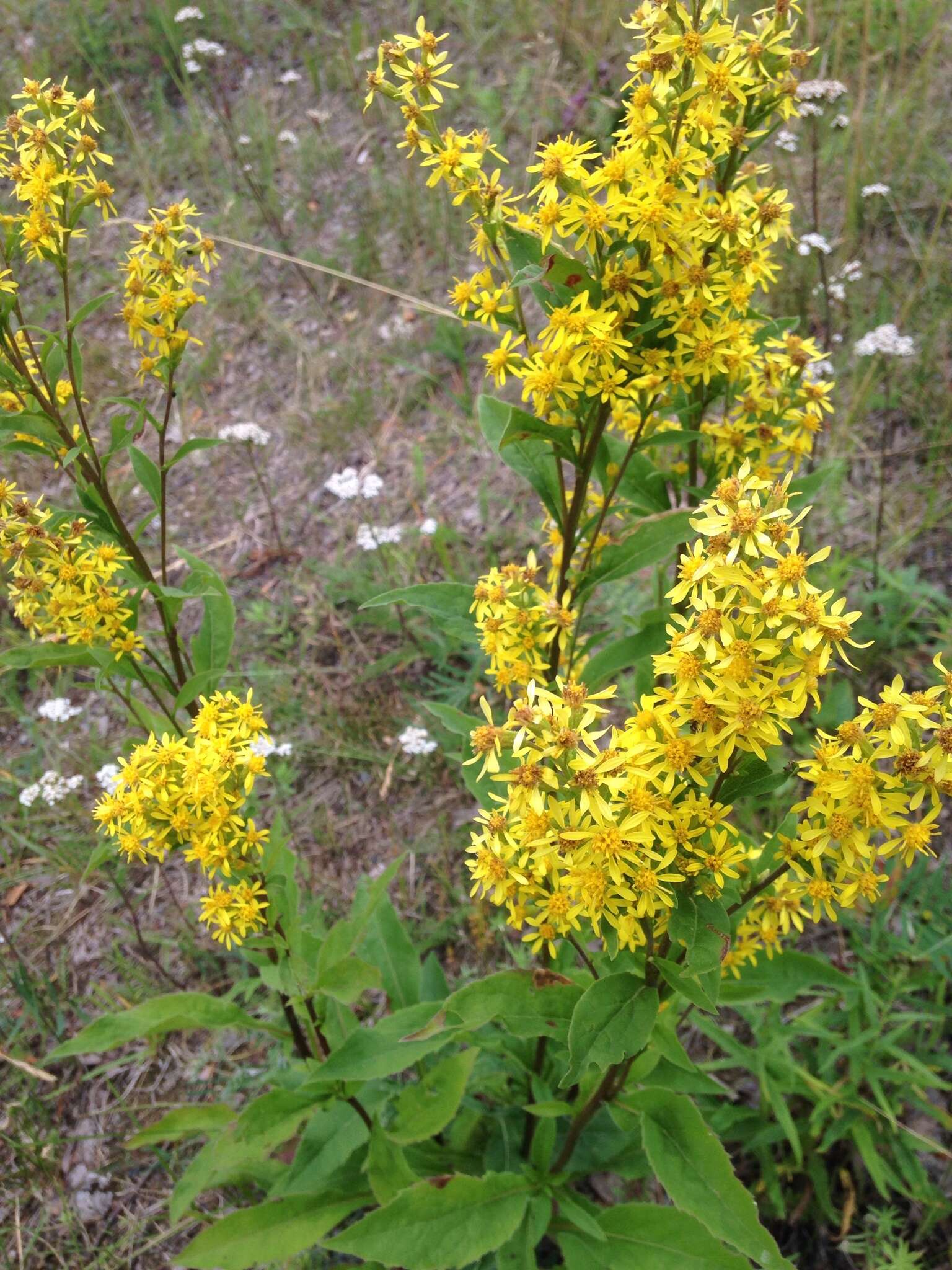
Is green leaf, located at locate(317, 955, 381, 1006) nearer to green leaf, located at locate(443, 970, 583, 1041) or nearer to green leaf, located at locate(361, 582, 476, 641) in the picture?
green leaf, located at locate(443, 970, 583, 1041)

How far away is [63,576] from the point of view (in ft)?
7.49

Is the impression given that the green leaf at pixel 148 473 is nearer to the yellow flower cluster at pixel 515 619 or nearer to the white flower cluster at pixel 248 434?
the yellow flower cluster at pixel 515 619

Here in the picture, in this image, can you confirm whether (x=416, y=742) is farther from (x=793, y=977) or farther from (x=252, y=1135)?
(x=793, y=977)

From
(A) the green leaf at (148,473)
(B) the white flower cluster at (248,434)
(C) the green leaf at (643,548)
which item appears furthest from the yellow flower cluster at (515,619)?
(B) the white flower cluster at (248,434)

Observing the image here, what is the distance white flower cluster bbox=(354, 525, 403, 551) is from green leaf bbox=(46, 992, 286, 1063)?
6.80 ft

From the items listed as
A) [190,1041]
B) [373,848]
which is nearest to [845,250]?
[373,848]

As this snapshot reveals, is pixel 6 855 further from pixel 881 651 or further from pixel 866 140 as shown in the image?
pixel 866 140

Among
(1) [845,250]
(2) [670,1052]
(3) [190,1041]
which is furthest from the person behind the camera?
(1) [845,250]

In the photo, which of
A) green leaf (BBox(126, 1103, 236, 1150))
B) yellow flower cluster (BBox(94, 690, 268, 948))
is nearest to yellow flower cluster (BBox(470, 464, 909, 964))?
yellow flower cluster (BBox(94, 690, 268, 948))

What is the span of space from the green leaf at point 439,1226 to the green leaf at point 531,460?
1.70 meters

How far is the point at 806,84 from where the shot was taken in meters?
3.90

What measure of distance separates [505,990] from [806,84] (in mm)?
3822

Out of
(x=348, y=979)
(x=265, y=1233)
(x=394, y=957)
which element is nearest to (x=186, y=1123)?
(x=265, y=1233)

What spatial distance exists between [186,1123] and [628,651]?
1.83m
